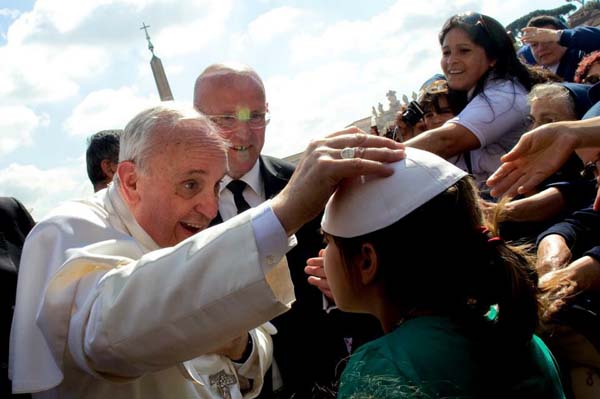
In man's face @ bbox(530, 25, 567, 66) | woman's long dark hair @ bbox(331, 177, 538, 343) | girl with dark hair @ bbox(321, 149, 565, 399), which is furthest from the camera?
man's face @ bbox(530, 25, 567, 66)

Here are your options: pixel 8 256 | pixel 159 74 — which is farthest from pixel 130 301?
pixel 159 74

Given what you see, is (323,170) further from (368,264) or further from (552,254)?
(552,254)

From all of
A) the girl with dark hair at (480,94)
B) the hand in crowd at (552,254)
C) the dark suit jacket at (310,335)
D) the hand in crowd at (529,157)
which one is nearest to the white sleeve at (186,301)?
the hand in crowd at (529,157)

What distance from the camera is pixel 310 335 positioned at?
354 centimetres

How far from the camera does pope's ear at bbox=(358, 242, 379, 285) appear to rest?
185 centimetres

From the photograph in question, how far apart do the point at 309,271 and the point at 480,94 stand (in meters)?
1.85

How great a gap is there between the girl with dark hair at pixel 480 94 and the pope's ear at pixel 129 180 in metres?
1.74

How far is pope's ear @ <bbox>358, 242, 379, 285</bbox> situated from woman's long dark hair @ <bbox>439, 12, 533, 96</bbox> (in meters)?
2.37

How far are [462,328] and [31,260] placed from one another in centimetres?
148

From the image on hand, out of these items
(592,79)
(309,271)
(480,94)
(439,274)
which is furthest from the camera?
(592,79)

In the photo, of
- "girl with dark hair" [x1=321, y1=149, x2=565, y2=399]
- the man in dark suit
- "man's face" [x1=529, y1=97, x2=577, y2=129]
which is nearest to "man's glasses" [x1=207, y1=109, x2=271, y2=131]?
the man in dark suit

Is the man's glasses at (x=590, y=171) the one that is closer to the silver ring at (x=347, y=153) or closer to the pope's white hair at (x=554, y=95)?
the pope's white hair at (x=554, y=95)

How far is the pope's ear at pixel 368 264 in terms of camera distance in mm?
1851

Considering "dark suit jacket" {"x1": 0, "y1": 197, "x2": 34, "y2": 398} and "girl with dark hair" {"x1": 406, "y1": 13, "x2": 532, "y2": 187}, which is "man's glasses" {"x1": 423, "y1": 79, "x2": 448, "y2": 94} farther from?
"dark suit jacket" {"x1": 0, "y1": 197, "x2": 34, "y2": 398}
